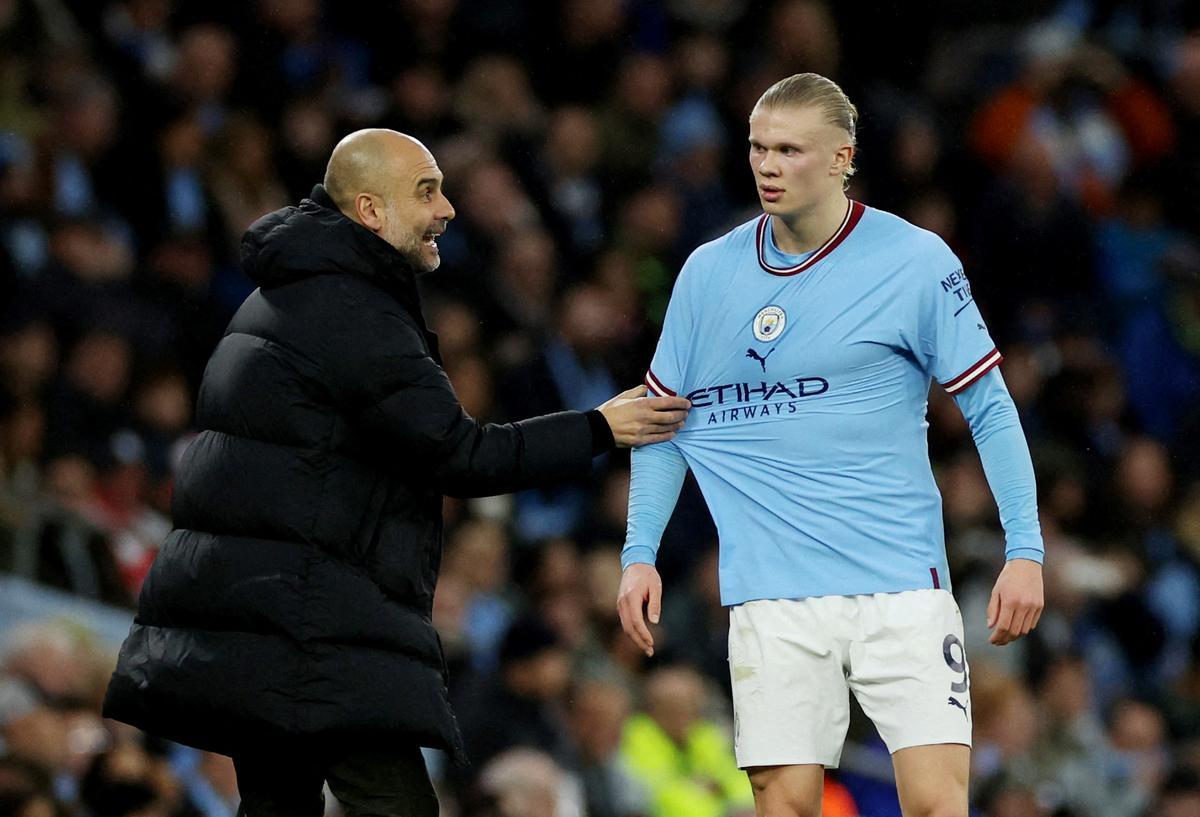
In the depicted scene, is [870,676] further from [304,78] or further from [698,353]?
[304,78]

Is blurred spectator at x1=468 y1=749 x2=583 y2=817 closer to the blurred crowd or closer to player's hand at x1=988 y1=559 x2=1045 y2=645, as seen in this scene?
the blurred crowd

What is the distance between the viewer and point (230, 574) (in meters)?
3.88

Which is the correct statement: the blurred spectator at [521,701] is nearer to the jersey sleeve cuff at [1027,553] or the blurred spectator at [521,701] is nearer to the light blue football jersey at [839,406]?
the light blue football jersey at [839,406]

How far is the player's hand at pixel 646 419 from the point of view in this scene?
168 inches

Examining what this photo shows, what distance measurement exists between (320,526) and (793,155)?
1.23 meters

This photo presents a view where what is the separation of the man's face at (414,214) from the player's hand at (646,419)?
53cm

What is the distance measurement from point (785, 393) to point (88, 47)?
441 centimetres

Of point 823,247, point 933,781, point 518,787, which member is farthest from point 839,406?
point 518,787

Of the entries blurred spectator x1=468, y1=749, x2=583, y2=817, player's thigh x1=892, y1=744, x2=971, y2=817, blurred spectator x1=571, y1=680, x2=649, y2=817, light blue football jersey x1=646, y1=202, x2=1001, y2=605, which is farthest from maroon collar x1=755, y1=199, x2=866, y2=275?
blurred spectator x1=571, y1=680, x2=649, y2=817

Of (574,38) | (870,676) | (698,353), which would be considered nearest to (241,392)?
(698,353)

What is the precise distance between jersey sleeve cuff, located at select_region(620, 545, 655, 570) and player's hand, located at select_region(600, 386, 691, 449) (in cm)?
23

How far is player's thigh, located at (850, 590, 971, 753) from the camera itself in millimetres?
3939

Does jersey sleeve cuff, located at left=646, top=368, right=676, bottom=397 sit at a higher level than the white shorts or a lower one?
higher

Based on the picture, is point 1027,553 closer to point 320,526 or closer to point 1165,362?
point 320,526
